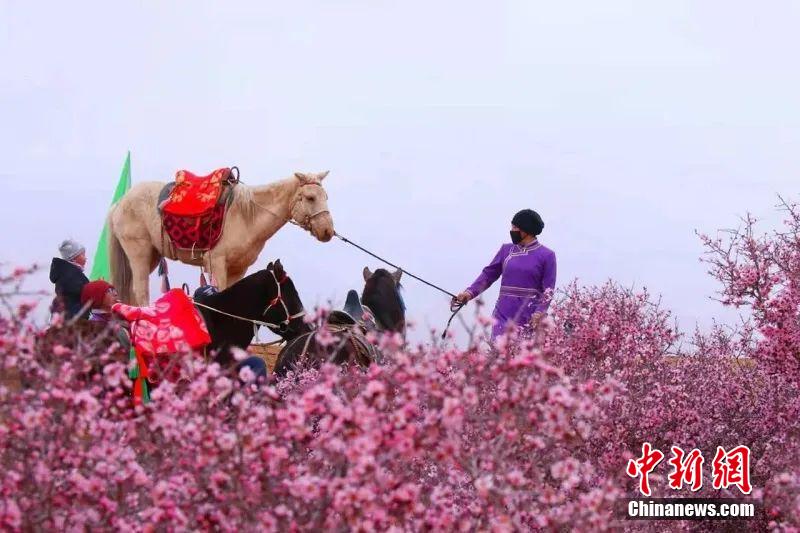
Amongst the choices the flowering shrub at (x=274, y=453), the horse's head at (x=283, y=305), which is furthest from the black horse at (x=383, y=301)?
the flowering shrub at (x=274, y=453)

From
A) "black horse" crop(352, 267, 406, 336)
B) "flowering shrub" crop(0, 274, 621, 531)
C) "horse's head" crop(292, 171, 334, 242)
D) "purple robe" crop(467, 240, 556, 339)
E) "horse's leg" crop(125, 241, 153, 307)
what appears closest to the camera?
"flowering shrub" crop(0, 274, 621, 531)

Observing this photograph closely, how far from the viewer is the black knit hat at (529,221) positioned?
8875 millimetres

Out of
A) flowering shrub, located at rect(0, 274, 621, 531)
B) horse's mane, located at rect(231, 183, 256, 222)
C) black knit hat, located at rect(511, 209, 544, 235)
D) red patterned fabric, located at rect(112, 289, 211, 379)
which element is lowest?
flowering shrub, located at rect(0, 274, 621, 531)

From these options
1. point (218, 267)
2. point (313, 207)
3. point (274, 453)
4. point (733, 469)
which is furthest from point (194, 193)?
point (274, 453)

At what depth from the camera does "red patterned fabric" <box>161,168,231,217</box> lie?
11523 millimetres

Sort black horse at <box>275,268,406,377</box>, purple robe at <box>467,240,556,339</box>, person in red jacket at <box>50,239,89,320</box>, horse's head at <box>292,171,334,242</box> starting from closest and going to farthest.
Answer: black horse at <box>275,268,406,377</box> → person in red jacket at <box>50,239,89,320</box> → purple robe at <box>467,240,556,339</box> → horse's head at <box>292,171,334,242</box>

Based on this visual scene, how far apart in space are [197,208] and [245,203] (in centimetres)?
58

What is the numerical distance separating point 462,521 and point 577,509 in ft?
1.37

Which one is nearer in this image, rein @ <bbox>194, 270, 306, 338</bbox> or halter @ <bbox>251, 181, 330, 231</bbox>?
rein @ <bbox>194, 270, 306, 338</bbox>

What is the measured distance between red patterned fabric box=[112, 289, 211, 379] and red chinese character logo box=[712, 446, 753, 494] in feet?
11.2

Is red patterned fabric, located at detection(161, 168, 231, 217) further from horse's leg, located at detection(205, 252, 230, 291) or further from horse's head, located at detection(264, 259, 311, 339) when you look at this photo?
horse's head, located at detection(264, 259, 311, 339)

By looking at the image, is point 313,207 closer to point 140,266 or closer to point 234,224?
point 234,224

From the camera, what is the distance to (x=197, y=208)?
11.5 m

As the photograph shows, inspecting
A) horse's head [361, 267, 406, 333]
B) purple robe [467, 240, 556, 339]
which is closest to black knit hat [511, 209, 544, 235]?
purple robe [467, 240, 556, 339]
